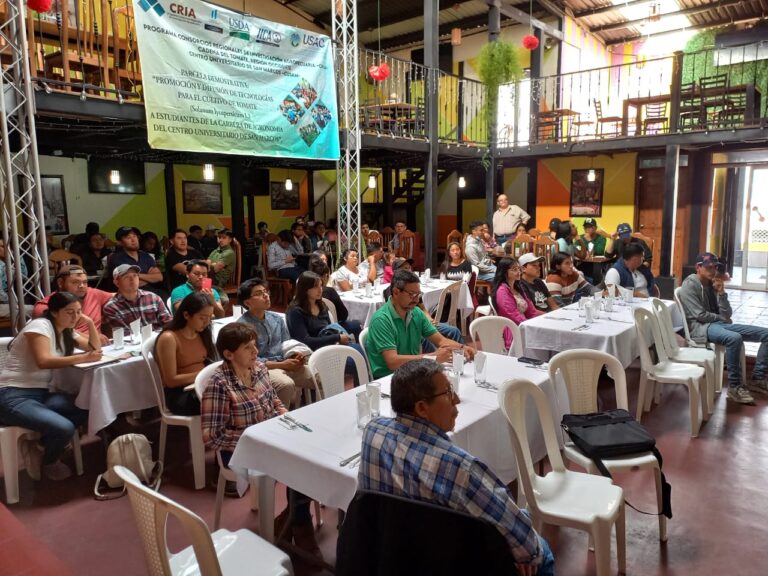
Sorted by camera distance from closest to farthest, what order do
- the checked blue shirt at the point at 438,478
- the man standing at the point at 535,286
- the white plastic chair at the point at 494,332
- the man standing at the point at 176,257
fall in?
the checked blue shirt at the point at 438,478
the white plastic chair at the point at 494,332
the man standing at the point at 535,286
the man standing at the point at 176,257

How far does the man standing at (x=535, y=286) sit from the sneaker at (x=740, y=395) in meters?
1.68

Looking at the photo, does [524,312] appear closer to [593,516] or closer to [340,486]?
[593,516]

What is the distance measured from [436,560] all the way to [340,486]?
2.20 ft

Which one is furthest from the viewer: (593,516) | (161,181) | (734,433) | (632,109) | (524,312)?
(632,109)

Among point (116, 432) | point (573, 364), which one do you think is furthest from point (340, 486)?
point (116, 432)

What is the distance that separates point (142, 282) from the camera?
6.60 meters

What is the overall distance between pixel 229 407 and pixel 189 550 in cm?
→ 86

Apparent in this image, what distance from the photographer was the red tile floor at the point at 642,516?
2.76 metres

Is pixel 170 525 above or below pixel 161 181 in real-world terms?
below

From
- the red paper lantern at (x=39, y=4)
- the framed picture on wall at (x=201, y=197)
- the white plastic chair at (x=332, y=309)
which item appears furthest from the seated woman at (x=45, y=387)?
the framed picture on wall at (x=201, y=197)

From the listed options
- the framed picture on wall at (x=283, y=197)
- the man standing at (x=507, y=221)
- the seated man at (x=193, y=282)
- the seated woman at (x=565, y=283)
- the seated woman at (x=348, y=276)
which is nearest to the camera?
the seated man at (x=193, y=282)

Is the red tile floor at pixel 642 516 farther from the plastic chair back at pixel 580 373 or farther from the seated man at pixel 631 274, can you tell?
the seated man at pixel 631 274

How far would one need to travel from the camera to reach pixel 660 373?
4363mm

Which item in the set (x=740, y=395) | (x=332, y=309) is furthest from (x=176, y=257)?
(x=740, y=395)
